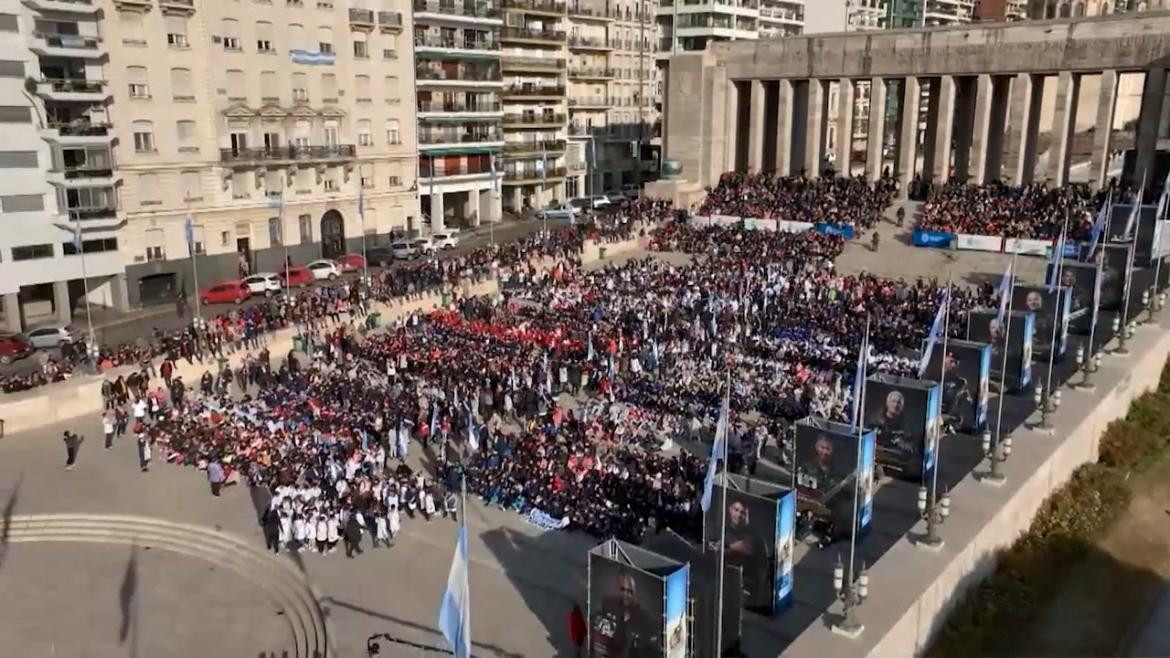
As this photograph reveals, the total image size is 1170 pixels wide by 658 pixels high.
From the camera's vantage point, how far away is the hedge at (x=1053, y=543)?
61.1 feet

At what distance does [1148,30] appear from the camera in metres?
49.2

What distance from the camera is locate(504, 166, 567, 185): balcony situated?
72125 millimetres

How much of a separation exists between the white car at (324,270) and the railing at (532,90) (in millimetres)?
23218

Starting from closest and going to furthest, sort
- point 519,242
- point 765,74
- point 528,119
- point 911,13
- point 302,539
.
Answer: point 302,539 → point 519,242 → point 765,74 → point 528,119 → point 911,13

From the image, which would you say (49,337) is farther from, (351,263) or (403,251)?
(403,251)

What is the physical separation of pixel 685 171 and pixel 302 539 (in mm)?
46208

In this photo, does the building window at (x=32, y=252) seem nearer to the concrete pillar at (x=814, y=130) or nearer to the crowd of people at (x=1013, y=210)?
the concrete pillar at (x=814, y=130)

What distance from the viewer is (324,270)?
2036 inches

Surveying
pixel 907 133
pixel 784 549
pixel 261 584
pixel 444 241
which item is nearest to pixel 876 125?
pixel 907 133

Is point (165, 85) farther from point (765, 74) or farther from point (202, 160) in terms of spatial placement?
point (765, 74)

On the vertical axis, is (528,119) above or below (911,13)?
below

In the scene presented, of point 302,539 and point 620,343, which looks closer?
point 302,539

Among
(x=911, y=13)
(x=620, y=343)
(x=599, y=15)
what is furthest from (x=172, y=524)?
(x=911, y=13)

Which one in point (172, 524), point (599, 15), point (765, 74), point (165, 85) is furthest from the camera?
point (599, 15)
